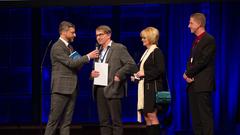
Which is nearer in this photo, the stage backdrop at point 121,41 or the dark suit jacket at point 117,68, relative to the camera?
the dark suit jacket at point 117,68

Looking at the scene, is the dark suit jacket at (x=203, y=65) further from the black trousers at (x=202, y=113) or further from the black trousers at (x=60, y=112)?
the black trousers at (x=60, y=112)

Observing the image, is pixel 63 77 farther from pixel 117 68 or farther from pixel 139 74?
pixel 139 74

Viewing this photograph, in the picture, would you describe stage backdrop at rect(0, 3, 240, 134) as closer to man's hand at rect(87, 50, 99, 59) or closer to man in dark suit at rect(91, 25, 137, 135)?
man in dark suit at rect(91, 25, 137, 135)

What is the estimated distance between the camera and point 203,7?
7.00m

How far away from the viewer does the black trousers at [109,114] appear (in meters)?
5.03

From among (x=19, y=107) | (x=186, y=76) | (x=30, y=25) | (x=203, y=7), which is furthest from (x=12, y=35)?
(x=186, y=76)

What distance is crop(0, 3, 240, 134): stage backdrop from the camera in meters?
7.00

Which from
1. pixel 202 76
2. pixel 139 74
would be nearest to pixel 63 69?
pixel 139 74

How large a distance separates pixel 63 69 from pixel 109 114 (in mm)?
724

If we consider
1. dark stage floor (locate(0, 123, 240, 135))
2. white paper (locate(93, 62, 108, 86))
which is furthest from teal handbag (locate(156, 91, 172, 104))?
dark stage floor (locate(0, 123, 240, 135))

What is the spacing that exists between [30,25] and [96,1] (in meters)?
1.59

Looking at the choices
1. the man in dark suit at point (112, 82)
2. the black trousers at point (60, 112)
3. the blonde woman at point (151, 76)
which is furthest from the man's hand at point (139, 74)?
the black trousers at point (60, 112)

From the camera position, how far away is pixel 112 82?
5078 mm

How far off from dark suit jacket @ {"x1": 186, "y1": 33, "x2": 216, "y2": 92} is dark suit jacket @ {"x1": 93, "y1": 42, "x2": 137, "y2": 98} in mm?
711
